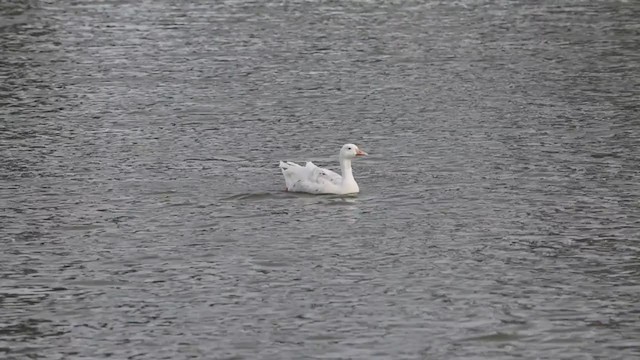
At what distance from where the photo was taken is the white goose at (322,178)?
1186 inches

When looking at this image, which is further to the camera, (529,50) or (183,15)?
Result: (183,15)

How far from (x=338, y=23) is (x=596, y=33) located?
985 cm

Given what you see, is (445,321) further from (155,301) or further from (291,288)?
(155,301)

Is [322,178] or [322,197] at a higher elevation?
[322,178]

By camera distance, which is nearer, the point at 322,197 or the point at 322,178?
the point at 322,178

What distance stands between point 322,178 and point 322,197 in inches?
15.6

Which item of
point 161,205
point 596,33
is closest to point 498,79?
point 596,33

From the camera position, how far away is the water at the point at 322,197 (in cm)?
2181

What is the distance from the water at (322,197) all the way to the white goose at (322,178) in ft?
0.84

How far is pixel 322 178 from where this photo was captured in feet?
99.1

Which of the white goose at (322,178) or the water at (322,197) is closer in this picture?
the water at (322,197)

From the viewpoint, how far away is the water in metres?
21.8

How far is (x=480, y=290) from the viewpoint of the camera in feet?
76.8

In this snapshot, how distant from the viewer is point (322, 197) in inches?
1194
